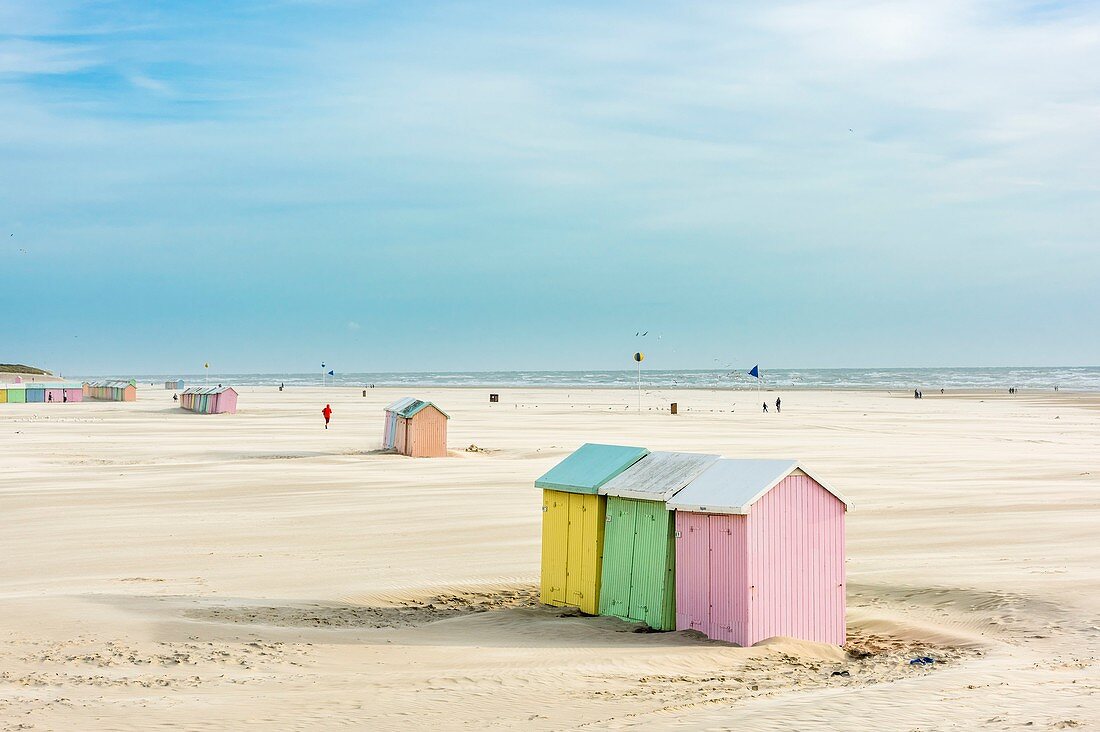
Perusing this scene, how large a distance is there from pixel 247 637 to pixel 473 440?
32.8m

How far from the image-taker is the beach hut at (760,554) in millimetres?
12055

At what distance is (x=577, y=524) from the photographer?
14344 mm

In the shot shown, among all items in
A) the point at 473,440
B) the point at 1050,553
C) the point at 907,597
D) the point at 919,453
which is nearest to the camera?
the point at 907,597

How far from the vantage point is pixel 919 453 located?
38.6 meters

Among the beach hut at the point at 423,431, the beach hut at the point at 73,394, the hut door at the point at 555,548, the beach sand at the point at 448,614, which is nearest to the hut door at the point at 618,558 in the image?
the beach sand at the point at 448,614

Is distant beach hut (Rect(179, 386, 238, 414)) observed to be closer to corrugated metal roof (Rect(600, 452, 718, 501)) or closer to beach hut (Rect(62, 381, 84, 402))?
beach hut (Rect(62, 381, 84, 402))

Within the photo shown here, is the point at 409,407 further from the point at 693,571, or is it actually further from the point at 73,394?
the point at 73,394

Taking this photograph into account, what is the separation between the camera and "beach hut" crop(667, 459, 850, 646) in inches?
475

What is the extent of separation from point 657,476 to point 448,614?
133 inches

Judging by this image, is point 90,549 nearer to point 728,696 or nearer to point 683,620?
point 683,620

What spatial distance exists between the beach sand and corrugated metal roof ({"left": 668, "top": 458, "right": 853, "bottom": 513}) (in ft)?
5.05

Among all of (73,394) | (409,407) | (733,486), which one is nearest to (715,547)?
(733,486)

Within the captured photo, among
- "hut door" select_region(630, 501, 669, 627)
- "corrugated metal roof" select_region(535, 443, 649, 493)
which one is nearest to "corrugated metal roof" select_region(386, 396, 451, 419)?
"corrugated metal roof" select_region(535, 443, 649, 493)

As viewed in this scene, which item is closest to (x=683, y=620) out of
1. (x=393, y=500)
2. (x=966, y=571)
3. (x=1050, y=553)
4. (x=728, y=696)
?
(x=728, y=696)
